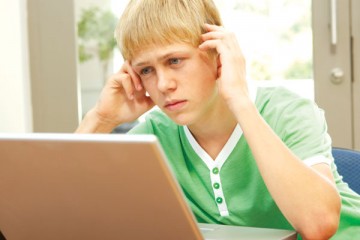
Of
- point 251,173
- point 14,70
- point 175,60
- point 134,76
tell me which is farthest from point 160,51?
point 14,70

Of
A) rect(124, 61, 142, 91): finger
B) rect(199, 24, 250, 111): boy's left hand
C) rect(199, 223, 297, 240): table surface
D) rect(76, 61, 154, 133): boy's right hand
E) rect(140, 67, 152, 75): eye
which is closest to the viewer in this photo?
rect(199, 223, 297, 240): table surface

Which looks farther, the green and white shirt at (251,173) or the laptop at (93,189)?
the green and white shirt at (251,173)

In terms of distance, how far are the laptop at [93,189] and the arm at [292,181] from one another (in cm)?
13

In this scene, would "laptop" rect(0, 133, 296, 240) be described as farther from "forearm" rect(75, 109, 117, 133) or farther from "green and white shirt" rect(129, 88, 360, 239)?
"forearm" rect(75, 109, 117, 133)

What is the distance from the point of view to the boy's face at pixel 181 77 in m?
1.37

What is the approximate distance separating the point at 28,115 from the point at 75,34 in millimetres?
351

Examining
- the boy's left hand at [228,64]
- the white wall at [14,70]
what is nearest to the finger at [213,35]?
the boy's left hand at [228,64]

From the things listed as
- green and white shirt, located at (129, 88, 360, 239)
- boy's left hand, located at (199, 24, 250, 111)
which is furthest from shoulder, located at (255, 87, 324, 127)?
boy's left hand, located at (199, 24, 250, 111)

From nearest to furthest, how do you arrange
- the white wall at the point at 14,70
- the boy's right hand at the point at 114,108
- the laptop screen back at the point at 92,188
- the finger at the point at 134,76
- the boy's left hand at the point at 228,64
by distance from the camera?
the laptop screen back at the point at 92,188
the boy's left hand at the point at 228,64
the finger at the point at 134,76
the boy's right hand at the point at 114,108
the white wall at the point at 14,70

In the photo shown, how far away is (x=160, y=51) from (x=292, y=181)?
14.7 inches

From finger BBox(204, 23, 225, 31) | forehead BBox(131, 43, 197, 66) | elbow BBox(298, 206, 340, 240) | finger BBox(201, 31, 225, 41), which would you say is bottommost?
elbow BBox(298, 206, 340, 240)

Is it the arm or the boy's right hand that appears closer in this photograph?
the arm

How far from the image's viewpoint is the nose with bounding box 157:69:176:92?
1359 millimetres

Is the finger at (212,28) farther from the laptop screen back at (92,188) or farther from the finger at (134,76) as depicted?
the laptop screen back at (92,188)
